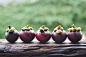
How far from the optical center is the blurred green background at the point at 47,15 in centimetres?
249

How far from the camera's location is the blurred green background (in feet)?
8.18

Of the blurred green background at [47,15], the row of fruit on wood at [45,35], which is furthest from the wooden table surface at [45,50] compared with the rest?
the blurred green background at [47,15]

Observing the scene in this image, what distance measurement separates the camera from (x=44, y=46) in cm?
98

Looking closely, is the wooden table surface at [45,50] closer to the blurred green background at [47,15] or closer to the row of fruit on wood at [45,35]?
the row of fruit on wood at [45,35]

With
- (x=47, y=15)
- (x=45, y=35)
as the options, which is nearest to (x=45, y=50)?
(x=45, y=35)

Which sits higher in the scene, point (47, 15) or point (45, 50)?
point (47, 15)

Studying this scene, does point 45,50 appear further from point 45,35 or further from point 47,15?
point 47,15

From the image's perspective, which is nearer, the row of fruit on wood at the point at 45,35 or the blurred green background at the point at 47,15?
the row of fruit on wood at the point at 45,35

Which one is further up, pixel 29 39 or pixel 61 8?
pixel 61 8

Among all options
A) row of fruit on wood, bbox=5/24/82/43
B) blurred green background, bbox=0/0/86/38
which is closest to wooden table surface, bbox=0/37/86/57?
row of fruit on wood, bbox=5/24/82/43

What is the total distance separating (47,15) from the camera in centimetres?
254

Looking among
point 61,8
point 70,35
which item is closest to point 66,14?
point 61,8

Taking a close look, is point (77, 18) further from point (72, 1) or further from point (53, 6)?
point (53, 6)

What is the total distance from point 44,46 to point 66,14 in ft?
5.63
